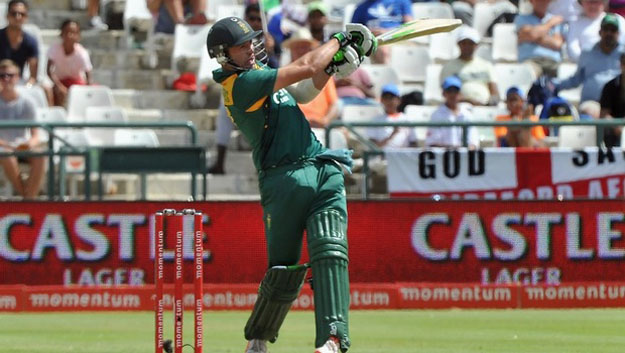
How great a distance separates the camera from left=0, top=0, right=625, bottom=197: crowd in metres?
13.2

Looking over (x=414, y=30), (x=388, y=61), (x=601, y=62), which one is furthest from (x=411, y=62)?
(x=414, y=30)

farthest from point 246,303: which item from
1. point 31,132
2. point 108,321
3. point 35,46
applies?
point 35,46

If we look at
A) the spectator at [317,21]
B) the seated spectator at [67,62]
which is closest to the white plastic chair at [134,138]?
the seated spectator at [67,62]

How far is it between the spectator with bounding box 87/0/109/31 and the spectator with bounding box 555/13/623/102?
5718 millimetres

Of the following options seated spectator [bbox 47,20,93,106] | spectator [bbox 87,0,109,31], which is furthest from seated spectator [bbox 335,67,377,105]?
spectator [bbox 87,0,109,31]

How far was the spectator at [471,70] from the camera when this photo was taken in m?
14.6

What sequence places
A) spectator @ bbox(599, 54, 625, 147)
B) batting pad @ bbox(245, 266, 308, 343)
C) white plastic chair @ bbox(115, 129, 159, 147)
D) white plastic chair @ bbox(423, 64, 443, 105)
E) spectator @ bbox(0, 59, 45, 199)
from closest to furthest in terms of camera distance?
1. batting pad @ bbox(245, 266, 308, 343)
2. spectator @ bbox(0, 59, 45, 199)
3. white plastic chair @ bbox(115, 129, 159, 147)
4. spectator @ bbox(599, 54, 625, 147)
5. white plastic chair @ bbox(423, 64, 443, 105)

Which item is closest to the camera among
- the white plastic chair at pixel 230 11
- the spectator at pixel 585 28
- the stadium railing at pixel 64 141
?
the stadium railing at pixel 64 141

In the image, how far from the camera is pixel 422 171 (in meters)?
12.3

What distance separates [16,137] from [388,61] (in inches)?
196

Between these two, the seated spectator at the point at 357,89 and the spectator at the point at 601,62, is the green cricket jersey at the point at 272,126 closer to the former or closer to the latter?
the seated spectator at the point at 357,89

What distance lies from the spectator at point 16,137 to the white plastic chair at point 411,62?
4612 millimetres

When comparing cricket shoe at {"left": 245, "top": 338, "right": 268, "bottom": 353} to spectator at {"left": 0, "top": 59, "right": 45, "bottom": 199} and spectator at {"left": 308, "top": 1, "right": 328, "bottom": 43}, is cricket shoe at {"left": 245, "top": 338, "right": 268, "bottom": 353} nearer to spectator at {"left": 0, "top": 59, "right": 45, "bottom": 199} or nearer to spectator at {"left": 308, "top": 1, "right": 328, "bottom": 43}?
spectator at {"left": 0, "top": 59, "right": 45, "bottom": 199}

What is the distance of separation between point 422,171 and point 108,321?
344 cm
